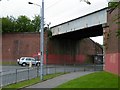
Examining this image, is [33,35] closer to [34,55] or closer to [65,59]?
[34,55]

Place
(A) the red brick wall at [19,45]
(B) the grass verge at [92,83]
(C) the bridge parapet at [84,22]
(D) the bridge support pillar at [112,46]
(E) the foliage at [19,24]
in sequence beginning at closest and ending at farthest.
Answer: (B) the grass verge at [92,83] → (D) the bridge support pillar at [112,46] → (C) the bridge parapet at [84,22] → (A) the red brick wall at [19,45] → (E) the foliage at [19,24]

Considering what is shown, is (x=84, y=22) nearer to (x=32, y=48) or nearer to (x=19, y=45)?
(x=32, y=48)

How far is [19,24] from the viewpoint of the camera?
97.9 metres

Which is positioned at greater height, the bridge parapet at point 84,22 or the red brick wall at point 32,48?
the bridge parapet at point 84,22

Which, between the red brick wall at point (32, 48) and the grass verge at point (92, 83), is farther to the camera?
the red brick wall at point (32, 48)

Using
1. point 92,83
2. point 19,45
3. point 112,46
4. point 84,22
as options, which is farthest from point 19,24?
point 92,83

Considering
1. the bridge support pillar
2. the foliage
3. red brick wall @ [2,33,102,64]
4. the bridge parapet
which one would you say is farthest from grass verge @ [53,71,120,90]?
the foliage

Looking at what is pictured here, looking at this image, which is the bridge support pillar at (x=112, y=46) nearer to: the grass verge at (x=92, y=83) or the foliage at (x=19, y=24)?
the grass verge at (x=92, y=83)

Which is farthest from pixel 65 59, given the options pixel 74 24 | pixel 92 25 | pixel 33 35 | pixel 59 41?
pixel 92 25

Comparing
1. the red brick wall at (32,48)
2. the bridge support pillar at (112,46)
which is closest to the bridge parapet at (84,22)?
the bridge support pillar at (112,46)

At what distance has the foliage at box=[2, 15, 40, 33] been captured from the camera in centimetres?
8565

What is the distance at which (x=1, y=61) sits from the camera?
78.2 meters

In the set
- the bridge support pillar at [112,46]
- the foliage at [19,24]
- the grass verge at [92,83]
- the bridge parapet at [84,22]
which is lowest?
the grass verge at [92,83]

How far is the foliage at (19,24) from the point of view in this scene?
8565 centimetres
